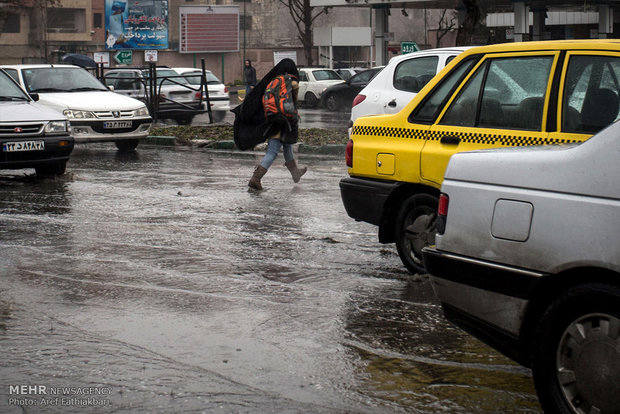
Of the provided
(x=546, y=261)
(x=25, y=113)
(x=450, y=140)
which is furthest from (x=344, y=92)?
(x=546, y=261)

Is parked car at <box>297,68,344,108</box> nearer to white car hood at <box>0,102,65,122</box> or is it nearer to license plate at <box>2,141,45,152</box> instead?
white car hood at <box>0,102,65,122</box>

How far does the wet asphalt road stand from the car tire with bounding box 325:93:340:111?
24.6 metres

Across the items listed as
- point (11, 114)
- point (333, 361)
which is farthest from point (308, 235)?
point (11, 114)

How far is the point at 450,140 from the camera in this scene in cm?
693

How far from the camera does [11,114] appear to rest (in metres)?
13.5

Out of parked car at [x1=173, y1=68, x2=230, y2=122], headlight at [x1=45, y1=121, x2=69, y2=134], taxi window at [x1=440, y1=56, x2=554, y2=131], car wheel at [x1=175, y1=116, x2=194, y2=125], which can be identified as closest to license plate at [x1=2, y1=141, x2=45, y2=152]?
headlight at [x1=45, y1=121, x2=69, y2=134]

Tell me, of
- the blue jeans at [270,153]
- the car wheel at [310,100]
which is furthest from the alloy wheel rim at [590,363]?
the car wheel at [310,100]

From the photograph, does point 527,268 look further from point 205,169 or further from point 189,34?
point 189,34

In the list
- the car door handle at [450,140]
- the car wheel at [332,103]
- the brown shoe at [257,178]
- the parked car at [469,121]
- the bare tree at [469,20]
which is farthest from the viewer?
the car wheel at [332,103]

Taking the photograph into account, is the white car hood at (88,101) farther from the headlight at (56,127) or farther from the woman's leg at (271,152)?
the woman's leg at (271,152)

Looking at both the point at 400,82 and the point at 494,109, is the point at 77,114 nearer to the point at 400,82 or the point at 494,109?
the point at 400,82

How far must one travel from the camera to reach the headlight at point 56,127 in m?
13.7

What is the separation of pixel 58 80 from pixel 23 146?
18.1 ft

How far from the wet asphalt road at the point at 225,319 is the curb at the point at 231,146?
7129 mm
